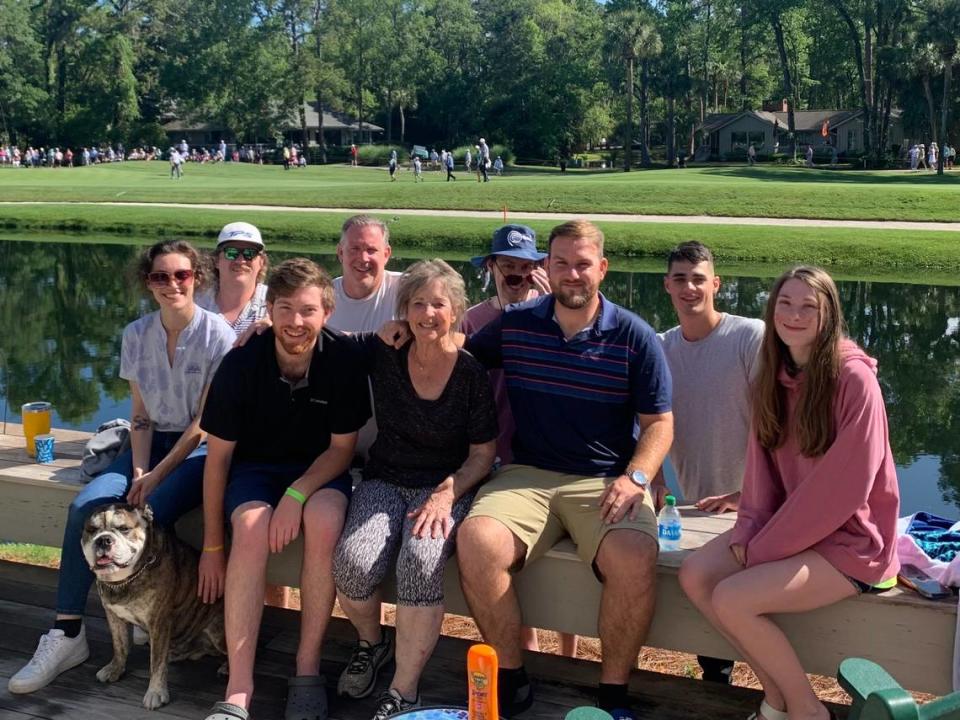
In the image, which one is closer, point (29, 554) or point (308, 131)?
point (29, 554)

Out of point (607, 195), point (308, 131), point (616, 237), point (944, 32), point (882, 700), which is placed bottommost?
point (882, 700)

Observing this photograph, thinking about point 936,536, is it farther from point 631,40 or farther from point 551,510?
point 631,40

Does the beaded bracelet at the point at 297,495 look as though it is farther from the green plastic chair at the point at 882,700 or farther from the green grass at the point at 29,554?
the green grass at the point at 29,554

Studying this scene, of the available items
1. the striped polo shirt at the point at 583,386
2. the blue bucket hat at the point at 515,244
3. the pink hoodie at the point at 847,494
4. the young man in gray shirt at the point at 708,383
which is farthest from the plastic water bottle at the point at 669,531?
the blue bucket hat at the point at 515,244

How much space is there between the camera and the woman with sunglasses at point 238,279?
4863mm

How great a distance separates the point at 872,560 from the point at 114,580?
2566 mm

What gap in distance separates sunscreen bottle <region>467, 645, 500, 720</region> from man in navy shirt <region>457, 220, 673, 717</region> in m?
1.00

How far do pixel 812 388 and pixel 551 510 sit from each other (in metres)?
1.03

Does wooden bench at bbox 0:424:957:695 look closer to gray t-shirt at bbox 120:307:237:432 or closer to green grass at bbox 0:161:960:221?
gray t-shirt at bbox 120:307:237:432

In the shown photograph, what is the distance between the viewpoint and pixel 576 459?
3828mm

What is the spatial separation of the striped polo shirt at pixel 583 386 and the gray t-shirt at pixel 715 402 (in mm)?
581

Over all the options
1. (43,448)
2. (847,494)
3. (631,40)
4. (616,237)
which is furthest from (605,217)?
(631,40)

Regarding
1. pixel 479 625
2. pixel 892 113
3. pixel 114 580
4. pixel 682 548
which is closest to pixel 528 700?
pixel 479 625

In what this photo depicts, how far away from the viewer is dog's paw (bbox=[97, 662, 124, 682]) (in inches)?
149
